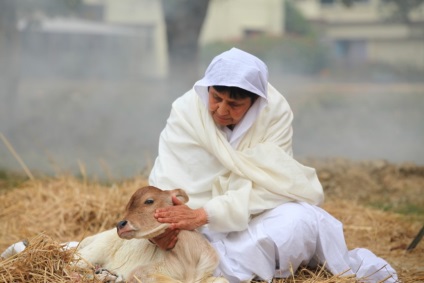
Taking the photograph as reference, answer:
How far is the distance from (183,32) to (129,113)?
5.38 ft

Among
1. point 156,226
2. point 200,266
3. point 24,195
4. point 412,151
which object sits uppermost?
point 156,226

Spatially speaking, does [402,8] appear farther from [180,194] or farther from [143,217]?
[143,217]

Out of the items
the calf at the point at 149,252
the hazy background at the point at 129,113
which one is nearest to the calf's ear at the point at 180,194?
the calf at the point at 149,252

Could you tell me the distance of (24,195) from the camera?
747cm

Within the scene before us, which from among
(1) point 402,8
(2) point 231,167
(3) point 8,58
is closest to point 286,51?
(1) point 402,8

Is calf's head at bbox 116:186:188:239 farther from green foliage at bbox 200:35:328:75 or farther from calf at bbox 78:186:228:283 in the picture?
green foliage at bbox 200:35:328:75

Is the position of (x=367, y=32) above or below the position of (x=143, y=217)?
below

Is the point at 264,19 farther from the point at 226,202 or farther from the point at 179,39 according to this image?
the point at 226,202

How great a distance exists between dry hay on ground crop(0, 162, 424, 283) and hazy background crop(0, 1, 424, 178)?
225 centimetres

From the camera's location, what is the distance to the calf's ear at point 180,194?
4.67 m

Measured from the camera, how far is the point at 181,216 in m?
4.62

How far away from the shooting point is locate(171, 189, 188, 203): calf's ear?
15.3ft

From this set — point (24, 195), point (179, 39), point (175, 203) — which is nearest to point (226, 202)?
point (175, 203)

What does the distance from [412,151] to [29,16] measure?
212 inches
